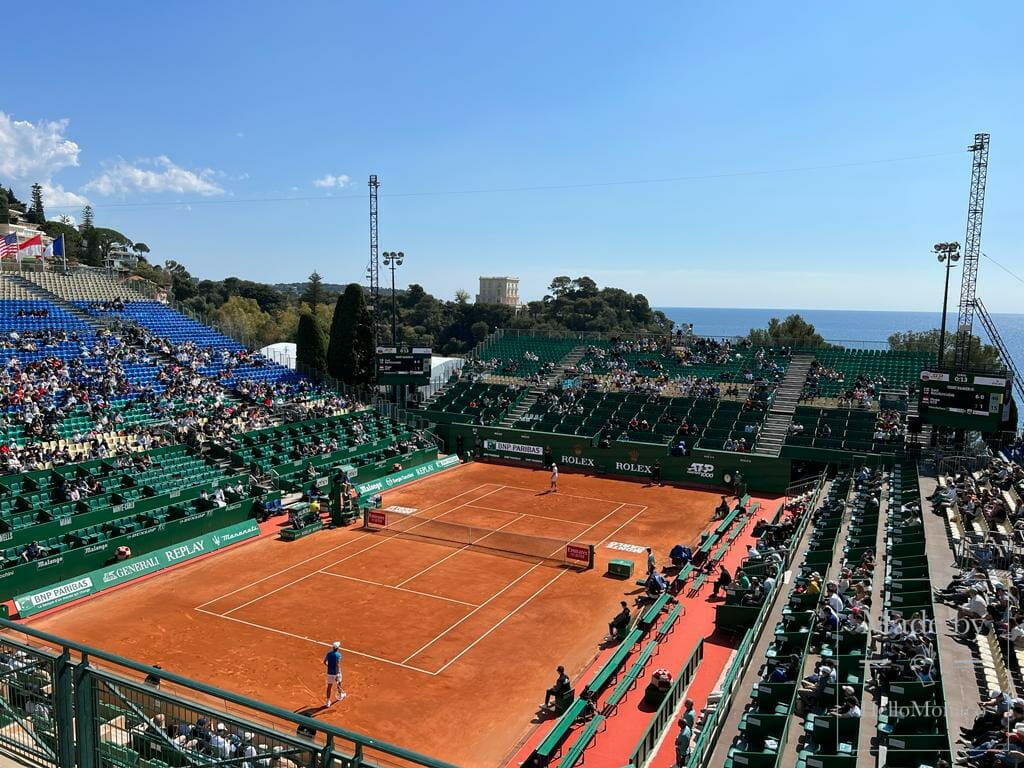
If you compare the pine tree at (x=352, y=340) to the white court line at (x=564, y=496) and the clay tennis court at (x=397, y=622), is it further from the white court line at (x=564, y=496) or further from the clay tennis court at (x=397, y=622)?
the clay tennis court at (x=397, y=622)

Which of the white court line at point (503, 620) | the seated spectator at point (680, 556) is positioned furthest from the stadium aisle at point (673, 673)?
the white court line at point (503, 620)

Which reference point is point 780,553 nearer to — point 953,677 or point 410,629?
point 953,677

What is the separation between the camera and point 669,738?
16.3 meters

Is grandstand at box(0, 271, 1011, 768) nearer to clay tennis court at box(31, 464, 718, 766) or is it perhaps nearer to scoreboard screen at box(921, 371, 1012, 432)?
clay tennis court at box(31, 464, 718, 766)

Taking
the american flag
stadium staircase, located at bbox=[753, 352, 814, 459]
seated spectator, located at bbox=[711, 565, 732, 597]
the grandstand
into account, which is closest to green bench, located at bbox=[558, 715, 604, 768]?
the grandstand

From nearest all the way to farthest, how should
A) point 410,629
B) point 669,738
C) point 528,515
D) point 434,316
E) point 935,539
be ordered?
point 669,738, point 410,629, point 935,539, point 528,515, point 434,316

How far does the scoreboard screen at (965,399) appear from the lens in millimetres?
34375

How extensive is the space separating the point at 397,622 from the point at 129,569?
10.3 metres

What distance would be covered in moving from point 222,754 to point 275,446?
105ft

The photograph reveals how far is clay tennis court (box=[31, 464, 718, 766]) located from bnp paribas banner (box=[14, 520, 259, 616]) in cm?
57

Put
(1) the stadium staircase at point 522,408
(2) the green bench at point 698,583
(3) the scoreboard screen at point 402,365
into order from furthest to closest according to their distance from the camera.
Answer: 1. (1) the stadium staircase at point 522,408
2. (3) the scoreboard screen at point 402,365
3. (2) the green bench at point 698,583

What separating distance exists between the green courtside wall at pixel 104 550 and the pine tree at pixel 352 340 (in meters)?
28.9

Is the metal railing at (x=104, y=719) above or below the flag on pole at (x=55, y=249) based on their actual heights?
below

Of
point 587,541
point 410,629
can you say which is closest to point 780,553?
point 587,541
